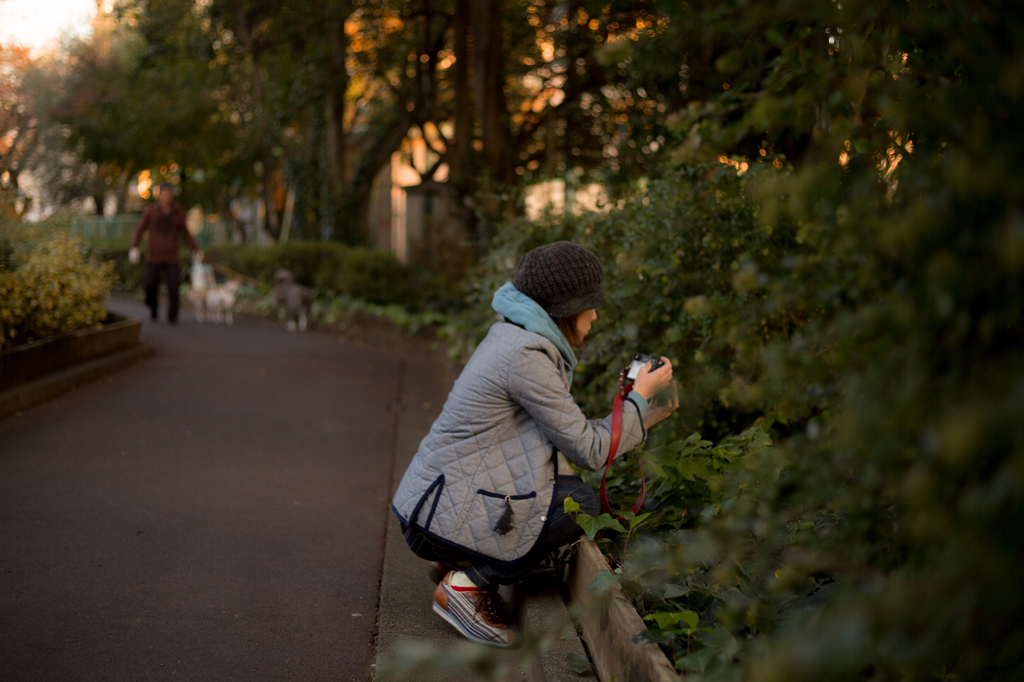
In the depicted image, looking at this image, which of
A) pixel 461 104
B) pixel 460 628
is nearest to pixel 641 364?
pixel 460 628

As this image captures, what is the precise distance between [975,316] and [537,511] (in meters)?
2.18

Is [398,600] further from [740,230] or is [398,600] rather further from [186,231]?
[186,231]

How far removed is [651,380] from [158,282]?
40.3 ft

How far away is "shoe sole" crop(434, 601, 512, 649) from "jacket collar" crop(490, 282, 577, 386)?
3.54 feet

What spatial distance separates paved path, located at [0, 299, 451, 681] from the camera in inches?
127

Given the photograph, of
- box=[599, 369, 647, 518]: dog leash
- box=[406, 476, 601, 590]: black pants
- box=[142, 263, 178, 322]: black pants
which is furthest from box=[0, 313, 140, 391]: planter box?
box=[599, 369, 647, 518]: dog leash

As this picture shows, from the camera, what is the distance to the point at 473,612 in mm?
3367

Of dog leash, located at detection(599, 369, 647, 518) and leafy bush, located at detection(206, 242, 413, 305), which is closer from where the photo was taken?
dog leash, located at detection(599, 369, 647, 518)

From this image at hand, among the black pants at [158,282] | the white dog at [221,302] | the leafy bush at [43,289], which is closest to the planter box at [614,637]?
the leafy bush at [43,289]

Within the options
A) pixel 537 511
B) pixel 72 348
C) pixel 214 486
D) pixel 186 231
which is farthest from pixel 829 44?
pixel 186 231

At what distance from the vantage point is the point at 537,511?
329 centimetres

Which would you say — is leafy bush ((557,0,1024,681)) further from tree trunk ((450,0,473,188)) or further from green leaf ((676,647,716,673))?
tree trunk ((450,0,473,188))

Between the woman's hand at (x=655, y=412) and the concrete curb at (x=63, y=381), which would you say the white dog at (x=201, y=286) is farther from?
the woman's hand at (x=655, y=412)

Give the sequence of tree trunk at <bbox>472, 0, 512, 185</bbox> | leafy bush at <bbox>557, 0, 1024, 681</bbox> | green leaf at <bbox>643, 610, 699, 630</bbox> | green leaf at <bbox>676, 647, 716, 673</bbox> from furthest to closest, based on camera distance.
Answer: tree trunk at <bbox>472, 0, 512, 185</bbox> → green leaf at <bbox>643, 610, 699, 630</bbox> → green leaf at <bbox>676, 647, 716, 673</bbox> → leafy bush at <bbox>557, 0, 1024, 681</bbox>
